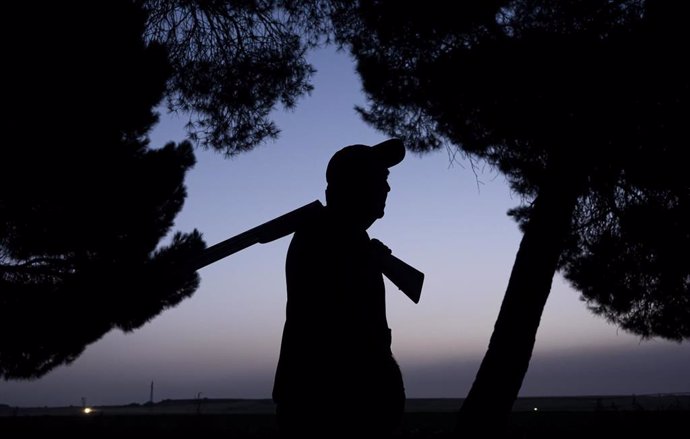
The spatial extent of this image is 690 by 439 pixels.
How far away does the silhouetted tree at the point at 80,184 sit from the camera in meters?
6.00

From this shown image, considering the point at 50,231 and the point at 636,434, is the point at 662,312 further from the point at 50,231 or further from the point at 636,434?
the point at 50,231

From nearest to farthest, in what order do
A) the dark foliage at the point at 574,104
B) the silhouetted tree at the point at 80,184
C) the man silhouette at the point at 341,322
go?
the man silhouette at the point at 341,322 → the silhouetted tree at the point at 80,184 → the dark foliage at the point at 574,104

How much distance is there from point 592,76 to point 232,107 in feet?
14.2

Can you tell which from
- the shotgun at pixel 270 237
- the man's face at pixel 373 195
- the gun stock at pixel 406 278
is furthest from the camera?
the gun stock at pixel 406 278

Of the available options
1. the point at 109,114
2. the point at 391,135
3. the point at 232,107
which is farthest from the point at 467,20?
the point at 109,114

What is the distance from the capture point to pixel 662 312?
8.62 m

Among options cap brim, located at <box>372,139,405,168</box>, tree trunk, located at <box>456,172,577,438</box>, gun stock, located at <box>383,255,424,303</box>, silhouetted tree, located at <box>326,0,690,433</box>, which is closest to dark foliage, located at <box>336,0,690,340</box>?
silhouetted tree, located at <box>326,0,690,433</box>

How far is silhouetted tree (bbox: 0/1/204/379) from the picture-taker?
600cm

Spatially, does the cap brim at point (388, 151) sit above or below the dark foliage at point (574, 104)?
below

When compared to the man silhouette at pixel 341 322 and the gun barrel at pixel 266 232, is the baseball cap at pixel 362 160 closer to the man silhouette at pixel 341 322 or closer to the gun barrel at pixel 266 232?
the man silhouette at pixel 341 322

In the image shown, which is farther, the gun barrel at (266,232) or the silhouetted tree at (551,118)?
the silhouetted tree at (551,118)

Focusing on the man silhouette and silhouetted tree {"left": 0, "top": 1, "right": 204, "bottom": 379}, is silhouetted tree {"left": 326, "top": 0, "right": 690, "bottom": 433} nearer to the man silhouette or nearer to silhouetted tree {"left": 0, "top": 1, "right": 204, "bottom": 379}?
silhouetted tree {"left": 0, "top": 1, "right": 204, "bottom": 379}

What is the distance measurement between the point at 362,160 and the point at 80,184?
19.0 feet

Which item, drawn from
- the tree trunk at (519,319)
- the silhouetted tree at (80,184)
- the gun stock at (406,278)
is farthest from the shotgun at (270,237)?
the silhouetted tree at (80,184)
